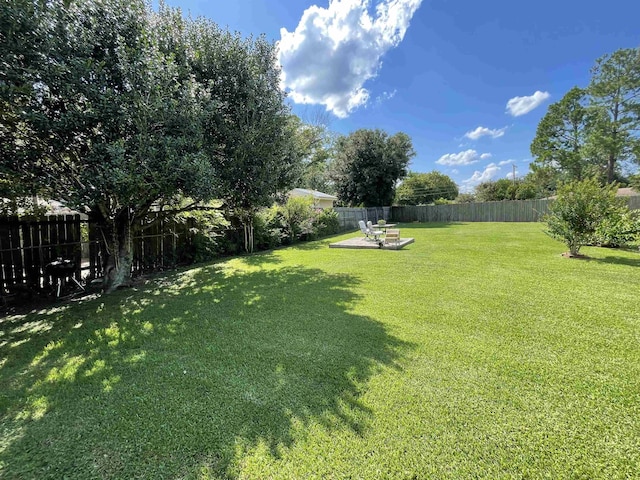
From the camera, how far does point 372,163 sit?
25891mm

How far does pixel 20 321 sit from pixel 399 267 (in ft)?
25.1

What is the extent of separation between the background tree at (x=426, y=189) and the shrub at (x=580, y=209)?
37.9 m

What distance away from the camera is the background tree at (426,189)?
47812 mm

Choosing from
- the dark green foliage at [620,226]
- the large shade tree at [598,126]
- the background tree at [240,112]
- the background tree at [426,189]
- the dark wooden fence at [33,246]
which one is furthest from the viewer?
the background tree at [426,189]

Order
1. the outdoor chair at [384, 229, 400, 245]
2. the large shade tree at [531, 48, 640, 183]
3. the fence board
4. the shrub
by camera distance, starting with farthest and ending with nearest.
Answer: the large shade tree at [531, 48, 640, 183] → the fence board → the outdoor chair at [384, 229, 400, 245] → the shrub

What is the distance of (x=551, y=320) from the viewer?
392 cm

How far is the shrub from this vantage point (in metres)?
7.48

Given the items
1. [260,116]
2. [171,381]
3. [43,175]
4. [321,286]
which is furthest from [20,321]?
[260,116]

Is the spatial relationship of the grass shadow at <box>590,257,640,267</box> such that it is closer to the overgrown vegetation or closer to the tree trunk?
the overgrown vegetation

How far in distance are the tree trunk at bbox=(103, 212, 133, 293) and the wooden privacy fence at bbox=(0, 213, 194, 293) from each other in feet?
1.19

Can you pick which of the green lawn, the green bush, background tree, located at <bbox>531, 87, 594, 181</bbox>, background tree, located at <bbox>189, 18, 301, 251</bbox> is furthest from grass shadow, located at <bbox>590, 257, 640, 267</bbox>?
background tree, located at <bbox>531, 87, 594, 181</bbox>

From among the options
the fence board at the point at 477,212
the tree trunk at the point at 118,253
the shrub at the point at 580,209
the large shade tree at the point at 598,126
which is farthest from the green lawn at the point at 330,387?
the large shade tree at the point at 598,126

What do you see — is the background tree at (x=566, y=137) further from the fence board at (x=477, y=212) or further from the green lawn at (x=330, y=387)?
the green lawn at (x=330, y=387)

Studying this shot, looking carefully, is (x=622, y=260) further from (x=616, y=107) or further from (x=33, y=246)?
(x=616, y=107)
